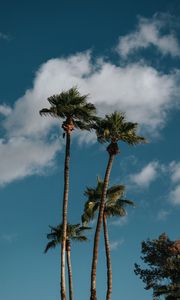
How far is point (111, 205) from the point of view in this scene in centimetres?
4253

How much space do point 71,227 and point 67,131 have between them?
13388 mm

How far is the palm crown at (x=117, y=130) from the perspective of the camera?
3519 cm

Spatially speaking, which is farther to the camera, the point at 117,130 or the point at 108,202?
the point at 108,202

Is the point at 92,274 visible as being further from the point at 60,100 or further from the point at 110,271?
the point at 60,100

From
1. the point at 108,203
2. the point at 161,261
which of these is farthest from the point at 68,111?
the point at 161,261

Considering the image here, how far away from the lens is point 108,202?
42844 mm

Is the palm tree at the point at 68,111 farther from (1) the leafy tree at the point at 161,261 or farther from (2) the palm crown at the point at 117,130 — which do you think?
(1) the leafy tree at the point at 161,261

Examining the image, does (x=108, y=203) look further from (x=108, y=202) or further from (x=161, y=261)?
(x=161, y=261)

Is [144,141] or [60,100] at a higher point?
[60,100]

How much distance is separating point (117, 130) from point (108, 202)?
31.1 ft

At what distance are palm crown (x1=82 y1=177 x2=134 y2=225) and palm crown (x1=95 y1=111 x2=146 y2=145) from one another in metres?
8.24

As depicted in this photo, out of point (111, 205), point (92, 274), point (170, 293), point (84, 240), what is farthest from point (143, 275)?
point (92, 274)

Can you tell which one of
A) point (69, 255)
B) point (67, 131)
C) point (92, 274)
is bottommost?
point (92, 274)

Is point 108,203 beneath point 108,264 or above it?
above
